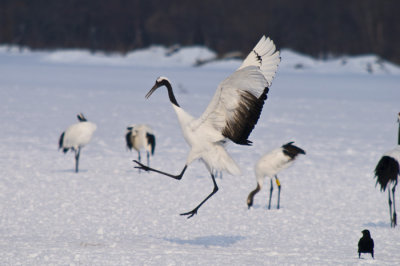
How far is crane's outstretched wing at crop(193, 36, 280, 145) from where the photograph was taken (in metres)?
5.24

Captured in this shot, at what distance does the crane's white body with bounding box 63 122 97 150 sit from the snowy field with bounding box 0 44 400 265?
0.37 metres

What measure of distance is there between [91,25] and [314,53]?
2183 cm

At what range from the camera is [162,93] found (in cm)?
2547

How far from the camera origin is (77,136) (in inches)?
420

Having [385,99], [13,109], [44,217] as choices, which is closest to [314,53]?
[385,99]

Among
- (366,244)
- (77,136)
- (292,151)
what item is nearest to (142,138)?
(77,136)

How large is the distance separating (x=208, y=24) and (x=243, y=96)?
68239mm

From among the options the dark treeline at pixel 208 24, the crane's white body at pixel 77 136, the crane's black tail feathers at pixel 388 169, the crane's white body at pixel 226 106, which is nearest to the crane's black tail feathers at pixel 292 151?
the crane's black tail feathers at pixel 388 169

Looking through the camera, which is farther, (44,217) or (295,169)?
(295,169)

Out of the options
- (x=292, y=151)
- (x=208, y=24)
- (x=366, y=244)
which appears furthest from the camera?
(x=208, y=24)

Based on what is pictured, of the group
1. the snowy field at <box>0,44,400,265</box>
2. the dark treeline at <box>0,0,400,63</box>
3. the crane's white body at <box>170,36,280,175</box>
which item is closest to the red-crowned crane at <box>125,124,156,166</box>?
the snowy field at <box>0,44,400,265</box>

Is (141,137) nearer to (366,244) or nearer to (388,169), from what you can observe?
(388,169)

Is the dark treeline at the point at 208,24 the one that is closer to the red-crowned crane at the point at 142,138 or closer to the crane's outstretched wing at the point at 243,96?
the red-crowned crane at the point at 142,138

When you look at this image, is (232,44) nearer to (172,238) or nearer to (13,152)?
(13,152)
